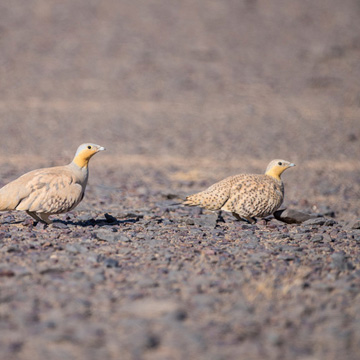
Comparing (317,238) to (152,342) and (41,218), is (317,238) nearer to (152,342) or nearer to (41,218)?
(41,218)

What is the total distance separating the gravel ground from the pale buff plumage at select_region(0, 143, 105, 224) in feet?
0.96

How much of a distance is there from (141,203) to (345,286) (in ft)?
17.0

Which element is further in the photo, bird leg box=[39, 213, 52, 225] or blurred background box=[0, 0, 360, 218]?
blurred background box=[0, 0, 360, 218]

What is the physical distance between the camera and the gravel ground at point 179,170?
4.63m

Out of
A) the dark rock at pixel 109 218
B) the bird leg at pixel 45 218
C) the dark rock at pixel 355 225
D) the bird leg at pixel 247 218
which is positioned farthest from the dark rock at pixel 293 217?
the bird leg at pixel 45 218

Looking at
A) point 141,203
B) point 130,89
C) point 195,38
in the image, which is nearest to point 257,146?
point 130,89

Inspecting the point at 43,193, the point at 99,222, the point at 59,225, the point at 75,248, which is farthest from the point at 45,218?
the point at 75,248

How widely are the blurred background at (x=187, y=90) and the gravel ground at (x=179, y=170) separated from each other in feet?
0.29

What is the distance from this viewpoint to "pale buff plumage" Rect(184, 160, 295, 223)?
854cm

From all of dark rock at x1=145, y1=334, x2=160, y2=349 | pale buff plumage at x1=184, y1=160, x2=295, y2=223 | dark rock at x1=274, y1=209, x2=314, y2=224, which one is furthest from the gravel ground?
pale buff plumage at x1=184, y1=160, x2=295, y2=223

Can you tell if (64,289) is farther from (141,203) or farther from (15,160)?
(15,160)

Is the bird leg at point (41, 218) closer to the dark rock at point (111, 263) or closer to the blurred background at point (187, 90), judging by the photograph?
the dark rock at point (111, 263)

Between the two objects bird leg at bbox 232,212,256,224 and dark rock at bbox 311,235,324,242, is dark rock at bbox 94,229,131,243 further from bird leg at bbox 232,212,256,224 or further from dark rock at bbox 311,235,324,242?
dark rock at bbox 311,235,324,242

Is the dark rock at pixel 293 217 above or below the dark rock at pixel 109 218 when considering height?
below
